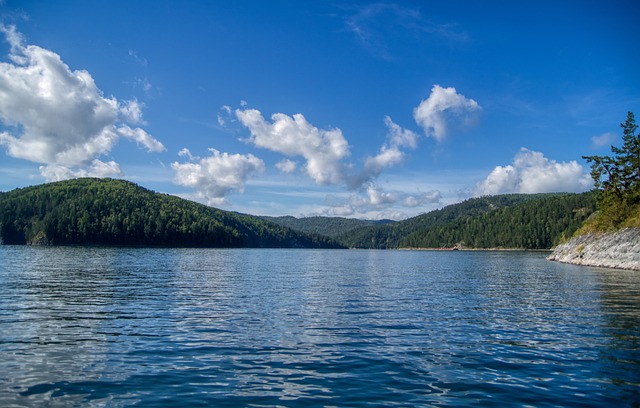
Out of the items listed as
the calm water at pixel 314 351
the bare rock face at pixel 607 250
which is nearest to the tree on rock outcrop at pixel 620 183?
the bare rock face at pixel 607 250

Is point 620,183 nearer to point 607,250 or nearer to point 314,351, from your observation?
point 607,250

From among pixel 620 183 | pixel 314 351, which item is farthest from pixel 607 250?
pixel 314 351

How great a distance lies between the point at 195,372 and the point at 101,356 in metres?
5.12

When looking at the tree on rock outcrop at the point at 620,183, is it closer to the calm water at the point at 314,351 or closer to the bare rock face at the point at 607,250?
the bare rock face at the point at 607,250

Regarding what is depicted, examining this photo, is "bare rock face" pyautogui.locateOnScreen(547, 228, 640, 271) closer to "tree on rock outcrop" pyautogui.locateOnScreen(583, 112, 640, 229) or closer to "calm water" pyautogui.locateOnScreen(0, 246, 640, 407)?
"tree on rock outcrop" pyautogui.locateOnScreen(583, 112, 640, 229)

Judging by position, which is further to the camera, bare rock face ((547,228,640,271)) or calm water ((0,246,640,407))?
bare rock face ((547,228,640,271))

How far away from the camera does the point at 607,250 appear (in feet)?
301

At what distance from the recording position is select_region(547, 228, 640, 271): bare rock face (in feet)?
265

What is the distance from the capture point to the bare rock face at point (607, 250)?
80.9 m

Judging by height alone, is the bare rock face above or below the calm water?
above

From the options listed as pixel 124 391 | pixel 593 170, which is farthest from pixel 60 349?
pixel 593 170

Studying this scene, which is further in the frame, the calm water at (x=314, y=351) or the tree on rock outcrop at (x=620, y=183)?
the tree on rock outcrop at (x=620, y=183)

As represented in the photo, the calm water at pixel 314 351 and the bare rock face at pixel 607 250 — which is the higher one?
the bare rock face at pixel 607 250

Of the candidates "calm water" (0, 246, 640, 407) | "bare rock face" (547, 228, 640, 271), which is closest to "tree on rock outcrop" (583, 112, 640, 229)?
"bare rock face" (547, 228, 640, 271)
